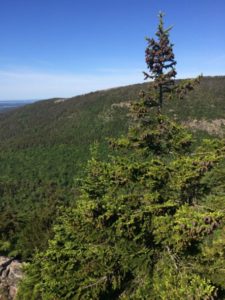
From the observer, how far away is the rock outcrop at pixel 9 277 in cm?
2120

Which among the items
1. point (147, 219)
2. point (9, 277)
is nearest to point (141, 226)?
point (147, 219)

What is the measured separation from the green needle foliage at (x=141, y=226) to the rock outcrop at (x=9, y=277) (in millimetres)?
9071

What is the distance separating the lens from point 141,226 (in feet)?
36.1

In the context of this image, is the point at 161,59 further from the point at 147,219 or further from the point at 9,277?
the point at 9,277

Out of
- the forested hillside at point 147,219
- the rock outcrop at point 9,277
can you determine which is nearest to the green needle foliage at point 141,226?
the forested hillside at point 147,219

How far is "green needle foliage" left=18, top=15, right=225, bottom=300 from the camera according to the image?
34.9 ft

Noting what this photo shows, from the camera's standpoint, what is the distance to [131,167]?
11.8 m

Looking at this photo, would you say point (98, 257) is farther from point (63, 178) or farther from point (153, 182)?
point (63, 178)

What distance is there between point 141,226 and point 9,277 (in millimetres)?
15454

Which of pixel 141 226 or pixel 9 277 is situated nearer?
pixel 141 226

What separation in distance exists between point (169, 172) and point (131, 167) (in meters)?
1.41

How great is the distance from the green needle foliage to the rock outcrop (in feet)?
29.8

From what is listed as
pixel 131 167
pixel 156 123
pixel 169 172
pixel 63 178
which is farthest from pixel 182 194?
pixel 63 178

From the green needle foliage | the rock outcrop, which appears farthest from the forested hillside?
the rock outcrop
